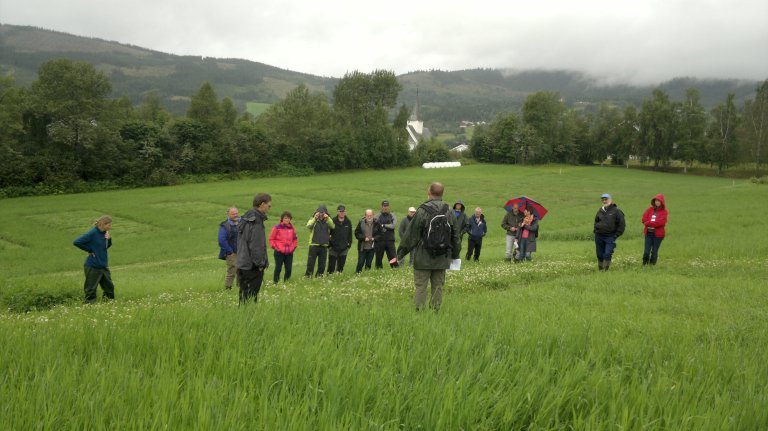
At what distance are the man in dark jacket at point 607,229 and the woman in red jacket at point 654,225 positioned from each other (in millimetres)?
1104

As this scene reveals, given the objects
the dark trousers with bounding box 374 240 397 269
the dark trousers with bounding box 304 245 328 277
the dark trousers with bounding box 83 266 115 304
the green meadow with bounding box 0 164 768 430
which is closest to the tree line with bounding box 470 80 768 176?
the dark trousers with bounding box 374 240 397 269

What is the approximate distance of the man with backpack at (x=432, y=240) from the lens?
739cm

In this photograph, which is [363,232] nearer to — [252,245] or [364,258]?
[364,258]

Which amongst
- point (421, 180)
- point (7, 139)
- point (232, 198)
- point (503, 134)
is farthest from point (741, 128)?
point (7, 139)

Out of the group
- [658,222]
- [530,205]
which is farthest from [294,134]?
[658,222]

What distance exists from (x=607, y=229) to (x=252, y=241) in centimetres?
1036

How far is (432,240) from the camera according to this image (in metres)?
7.37

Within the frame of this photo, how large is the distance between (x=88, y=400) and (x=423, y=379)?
7.10ft

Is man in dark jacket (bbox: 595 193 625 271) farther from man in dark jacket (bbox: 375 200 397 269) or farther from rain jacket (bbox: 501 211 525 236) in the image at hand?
man in dark jacket (bbox: 375 200 397 269)

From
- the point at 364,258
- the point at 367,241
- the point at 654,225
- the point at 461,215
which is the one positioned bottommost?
the point at 364,258

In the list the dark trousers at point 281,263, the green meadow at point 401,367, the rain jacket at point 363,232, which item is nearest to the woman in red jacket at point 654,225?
the green meadow at point 401,367

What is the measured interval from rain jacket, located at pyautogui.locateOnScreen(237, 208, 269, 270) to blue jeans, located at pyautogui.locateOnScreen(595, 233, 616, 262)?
10.3 meters

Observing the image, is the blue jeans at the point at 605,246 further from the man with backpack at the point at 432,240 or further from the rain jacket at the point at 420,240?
the rain jacket at the point at 420,240

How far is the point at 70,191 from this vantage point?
5416 centimetres
